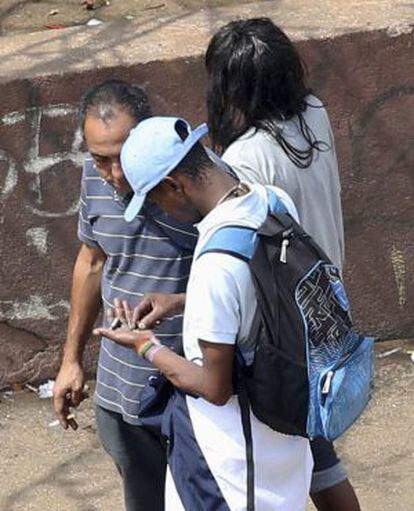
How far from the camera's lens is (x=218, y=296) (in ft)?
10.3

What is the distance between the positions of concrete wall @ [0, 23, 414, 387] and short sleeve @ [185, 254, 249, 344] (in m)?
2.22

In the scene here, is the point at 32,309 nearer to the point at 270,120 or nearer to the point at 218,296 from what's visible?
the point at 270,120

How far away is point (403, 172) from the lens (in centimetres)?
564

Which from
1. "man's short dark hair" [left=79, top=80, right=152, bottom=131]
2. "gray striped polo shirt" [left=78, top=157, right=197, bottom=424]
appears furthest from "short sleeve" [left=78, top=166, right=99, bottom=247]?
"man's short dark hair" [left=79, top=80, right=152, bottom=131]

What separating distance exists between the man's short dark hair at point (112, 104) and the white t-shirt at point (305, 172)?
0.93ft

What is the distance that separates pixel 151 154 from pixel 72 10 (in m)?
3.64

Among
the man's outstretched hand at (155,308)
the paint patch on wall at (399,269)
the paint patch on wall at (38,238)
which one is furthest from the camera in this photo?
the paint patch on wall at (399,269)

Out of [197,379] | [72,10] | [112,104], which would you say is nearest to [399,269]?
[72,10]

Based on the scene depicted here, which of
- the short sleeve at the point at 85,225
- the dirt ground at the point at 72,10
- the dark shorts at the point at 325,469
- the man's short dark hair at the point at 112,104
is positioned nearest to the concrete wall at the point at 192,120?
the dirt ground at the point at 72,10

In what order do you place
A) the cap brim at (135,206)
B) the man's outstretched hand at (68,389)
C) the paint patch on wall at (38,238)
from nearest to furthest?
the cap brim at (135,206)
the man's outstretched hand at (68,389)
the paint patch on wall at (38,238)

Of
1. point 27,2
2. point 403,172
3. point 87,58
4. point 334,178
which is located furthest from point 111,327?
point 27,2

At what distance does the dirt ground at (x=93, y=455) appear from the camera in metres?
5.00

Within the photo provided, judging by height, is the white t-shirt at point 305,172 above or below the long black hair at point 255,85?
below

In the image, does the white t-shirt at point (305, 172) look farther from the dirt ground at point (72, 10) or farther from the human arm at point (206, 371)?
the dirt ground at point (72, 10)
